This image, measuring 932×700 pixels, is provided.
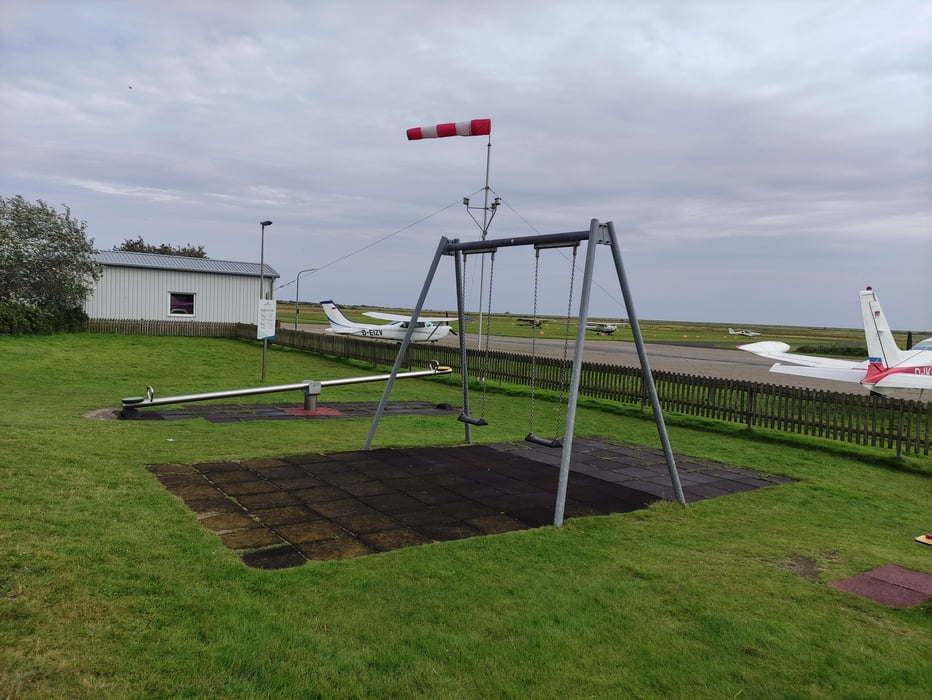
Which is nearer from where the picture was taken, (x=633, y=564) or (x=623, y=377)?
(x=633, y=564)

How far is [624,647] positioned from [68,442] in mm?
7106

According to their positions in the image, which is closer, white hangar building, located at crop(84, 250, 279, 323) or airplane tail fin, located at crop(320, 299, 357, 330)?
white hangar building, located at crop(84, 250, 279, 323)

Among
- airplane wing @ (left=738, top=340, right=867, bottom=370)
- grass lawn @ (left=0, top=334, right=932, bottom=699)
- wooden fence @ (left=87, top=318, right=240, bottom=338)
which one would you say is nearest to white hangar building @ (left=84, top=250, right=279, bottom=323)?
wooden fence @ (left=87, top=318, right=240, bottom=338)

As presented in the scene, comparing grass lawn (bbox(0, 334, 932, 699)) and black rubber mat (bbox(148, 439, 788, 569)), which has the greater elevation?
grass lawn (bbox(0, 334, 932, 699))

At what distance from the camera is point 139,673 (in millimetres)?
3293

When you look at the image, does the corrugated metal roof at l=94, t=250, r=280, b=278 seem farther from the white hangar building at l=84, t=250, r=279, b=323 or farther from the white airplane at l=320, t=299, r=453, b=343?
the white airplane at l=320, t=299, r=453, b=343

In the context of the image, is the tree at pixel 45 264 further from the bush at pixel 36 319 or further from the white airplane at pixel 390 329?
the white airplane at pixel 390 329

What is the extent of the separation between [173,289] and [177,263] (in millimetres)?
1452

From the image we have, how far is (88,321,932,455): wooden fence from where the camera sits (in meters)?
11.2

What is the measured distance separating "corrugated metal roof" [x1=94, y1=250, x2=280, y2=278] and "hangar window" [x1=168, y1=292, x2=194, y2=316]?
1.37m

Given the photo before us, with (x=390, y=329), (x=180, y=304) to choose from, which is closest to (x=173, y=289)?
(x=180, y=304)

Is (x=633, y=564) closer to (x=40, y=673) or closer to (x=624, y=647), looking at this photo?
(x=624, y=647)

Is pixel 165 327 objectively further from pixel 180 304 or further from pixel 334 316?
pixel 334 316

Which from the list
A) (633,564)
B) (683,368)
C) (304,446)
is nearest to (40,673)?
(633,564)
